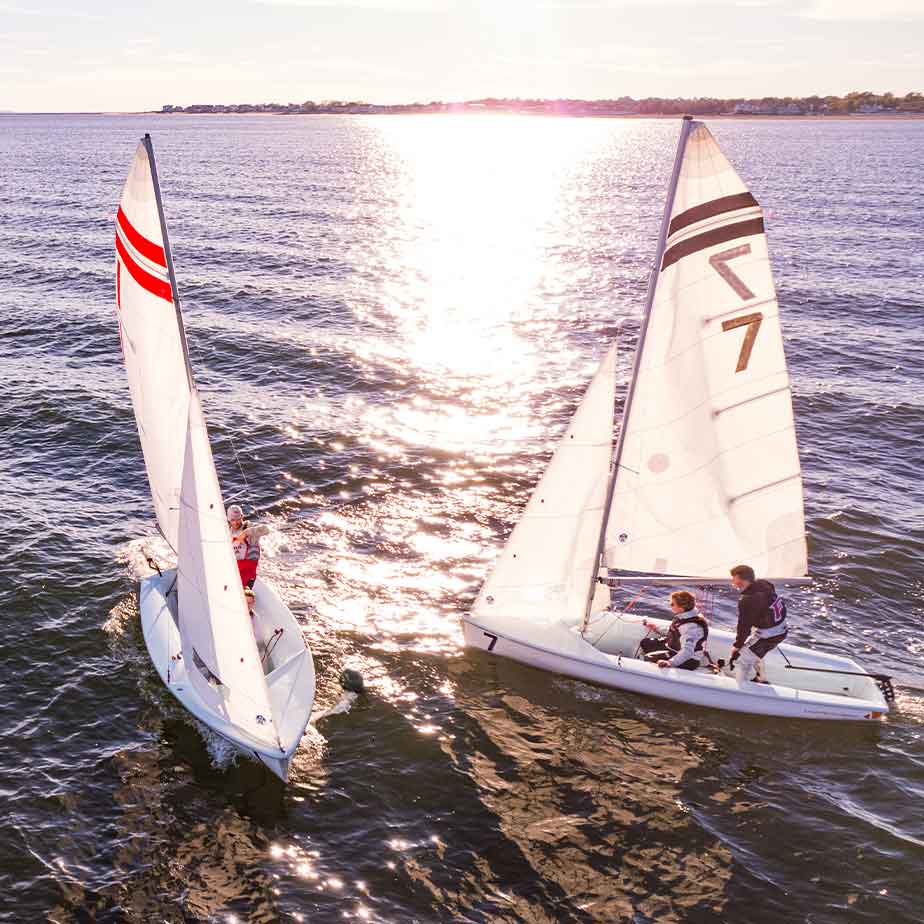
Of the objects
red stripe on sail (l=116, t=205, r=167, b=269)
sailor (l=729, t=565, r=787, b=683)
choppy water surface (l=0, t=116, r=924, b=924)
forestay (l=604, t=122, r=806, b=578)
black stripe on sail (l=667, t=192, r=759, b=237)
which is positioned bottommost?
choppy water surface (l=0, t=116, r=924, b=924)

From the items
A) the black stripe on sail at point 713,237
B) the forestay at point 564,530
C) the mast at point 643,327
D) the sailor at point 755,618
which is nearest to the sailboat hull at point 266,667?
the forestay at point 564,530

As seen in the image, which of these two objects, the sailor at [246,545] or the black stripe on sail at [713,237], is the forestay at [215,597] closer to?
the sailor at [246,545]

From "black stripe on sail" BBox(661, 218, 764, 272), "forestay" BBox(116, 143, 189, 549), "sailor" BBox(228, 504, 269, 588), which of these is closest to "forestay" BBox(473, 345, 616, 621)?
"black stripe on sail" BBox(661, 218, 764, 272)

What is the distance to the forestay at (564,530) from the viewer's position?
706 inches

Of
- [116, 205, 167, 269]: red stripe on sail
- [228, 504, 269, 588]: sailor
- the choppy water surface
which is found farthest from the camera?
[228, 504, 269, 588]: sailor

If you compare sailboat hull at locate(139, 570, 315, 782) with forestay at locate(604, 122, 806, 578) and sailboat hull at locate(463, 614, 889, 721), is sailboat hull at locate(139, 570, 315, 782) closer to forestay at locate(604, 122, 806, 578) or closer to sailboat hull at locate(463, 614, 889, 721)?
sailboat hull at locate(463, 614, 889, 721)

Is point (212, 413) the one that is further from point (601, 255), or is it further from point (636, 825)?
point (601, 255)

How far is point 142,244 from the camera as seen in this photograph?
16422mm

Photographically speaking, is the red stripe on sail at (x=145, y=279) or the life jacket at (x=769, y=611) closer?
the red stripe on sail at (x=145, y=279)

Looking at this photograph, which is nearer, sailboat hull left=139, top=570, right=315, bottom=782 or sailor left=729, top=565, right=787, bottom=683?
sailboat hull left=139, top=570, right=315, bottom=782

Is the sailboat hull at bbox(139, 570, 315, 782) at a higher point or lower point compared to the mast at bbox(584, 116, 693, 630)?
lower

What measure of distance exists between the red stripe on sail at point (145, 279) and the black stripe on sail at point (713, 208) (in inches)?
379

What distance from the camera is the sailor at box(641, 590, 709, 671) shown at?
60.2 ft

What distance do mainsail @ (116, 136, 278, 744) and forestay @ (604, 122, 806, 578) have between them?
322 inches
